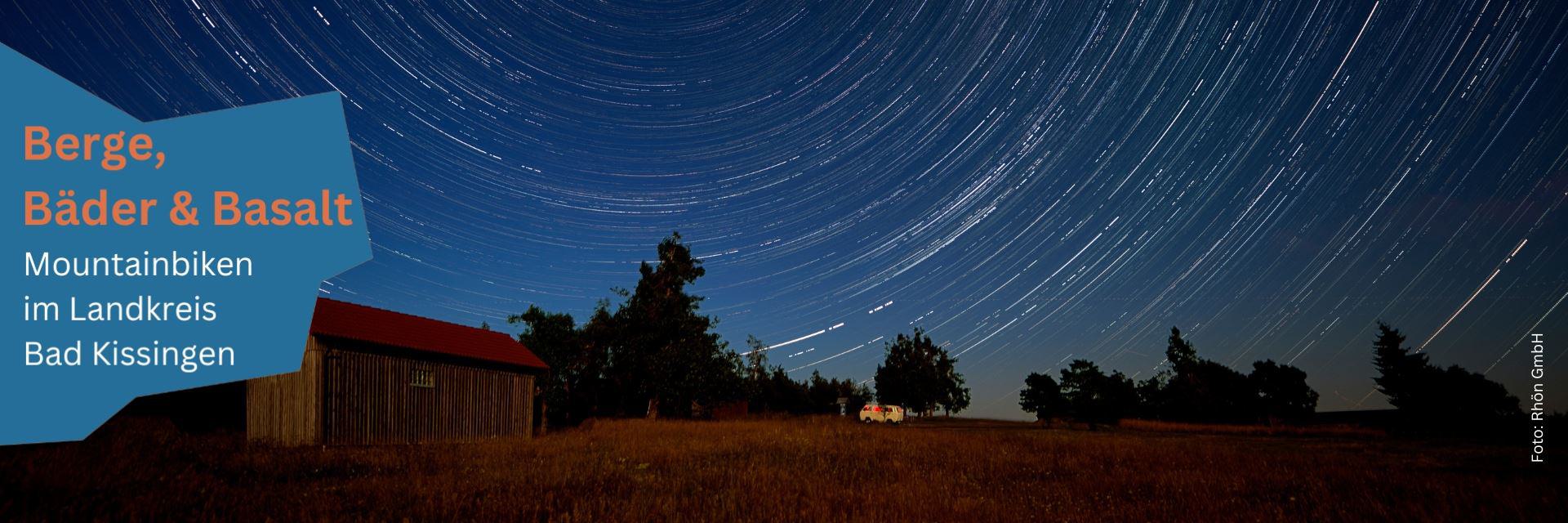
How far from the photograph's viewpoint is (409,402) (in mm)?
19922

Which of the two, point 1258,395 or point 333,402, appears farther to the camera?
point 1258,395

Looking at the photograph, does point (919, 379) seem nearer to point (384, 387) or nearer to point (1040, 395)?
point (1040, 395)

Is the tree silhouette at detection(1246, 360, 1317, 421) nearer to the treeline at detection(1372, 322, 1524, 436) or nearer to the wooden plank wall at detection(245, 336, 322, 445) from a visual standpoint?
the treeline at detection(1372, 322, 1524, 436)

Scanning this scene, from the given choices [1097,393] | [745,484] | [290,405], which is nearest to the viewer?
[745,484]

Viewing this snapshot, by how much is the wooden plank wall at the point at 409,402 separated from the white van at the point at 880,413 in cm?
2633

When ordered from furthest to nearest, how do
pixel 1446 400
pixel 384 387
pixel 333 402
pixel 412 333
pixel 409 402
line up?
pixel 1446 400 → pixel 412 333 → pixel 409 402 → pixel 384 387 → pixel 333 402

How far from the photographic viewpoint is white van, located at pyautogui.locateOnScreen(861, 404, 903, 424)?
46000 millimetres

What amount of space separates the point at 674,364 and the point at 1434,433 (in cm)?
3554

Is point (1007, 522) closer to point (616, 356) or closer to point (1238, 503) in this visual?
point (1238, 503)

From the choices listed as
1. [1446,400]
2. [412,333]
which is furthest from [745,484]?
[1446,400]

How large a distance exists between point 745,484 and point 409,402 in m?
14.7

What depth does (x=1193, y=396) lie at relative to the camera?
54969mm

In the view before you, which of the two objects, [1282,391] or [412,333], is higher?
[412,333]

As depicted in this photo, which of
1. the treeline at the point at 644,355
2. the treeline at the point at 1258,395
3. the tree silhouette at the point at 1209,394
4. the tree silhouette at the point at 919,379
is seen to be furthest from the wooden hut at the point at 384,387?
the tree silhouette at the point at 919,379
